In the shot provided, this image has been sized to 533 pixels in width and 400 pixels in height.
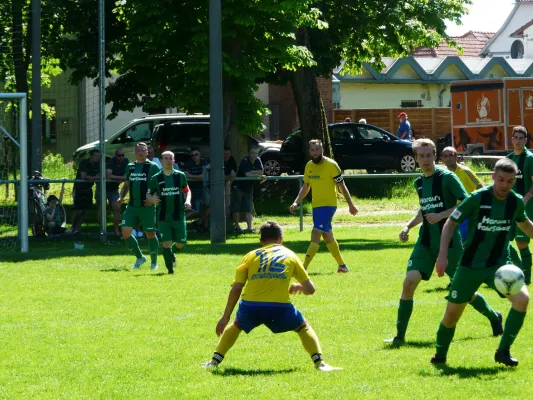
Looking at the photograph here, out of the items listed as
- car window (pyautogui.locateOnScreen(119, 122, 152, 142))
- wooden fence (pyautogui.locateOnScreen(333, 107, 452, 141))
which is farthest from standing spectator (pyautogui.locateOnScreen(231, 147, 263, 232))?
wooden fence (pyautogui.locateOnScreen(333, 107, 452, 141))

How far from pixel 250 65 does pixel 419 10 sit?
906cm

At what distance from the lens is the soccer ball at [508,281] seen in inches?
324

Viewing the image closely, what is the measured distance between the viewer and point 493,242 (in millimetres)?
8508

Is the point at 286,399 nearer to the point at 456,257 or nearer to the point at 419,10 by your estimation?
the point at 456,257

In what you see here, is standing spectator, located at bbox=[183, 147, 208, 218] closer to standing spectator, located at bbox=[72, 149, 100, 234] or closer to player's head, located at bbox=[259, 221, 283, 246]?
standing spectator, located at bbox=[72, 149, 100, 234]

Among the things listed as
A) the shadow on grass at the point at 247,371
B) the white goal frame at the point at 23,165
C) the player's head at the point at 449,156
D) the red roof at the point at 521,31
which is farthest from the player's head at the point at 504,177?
the red roof at the point at 521,31

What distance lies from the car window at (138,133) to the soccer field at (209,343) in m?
16.5

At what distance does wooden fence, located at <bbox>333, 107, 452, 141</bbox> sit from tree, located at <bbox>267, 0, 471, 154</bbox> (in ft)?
44.1

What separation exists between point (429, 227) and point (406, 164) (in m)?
24.7

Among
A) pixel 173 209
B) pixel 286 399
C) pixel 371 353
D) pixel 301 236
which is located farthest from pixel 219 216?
pixel 286 399

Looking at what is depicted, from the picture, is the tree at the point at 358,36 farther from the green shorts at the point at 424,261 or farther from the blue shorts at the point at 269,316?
the blue shorts at the point at 269,316

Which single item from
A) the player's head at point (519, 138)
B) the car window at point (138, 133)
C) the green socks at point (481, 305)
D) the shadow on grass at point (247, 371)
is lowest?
the shadow on grass at point (247, 371)

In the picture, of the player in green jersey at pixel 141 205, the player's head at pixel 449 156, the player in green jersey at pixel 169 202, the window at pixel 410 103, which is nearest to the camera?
the player's head at pixel 449 156

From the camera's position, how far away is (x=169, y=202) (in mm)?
16062
